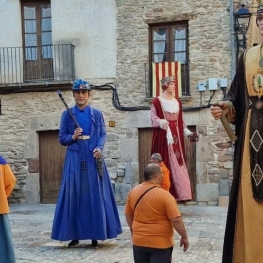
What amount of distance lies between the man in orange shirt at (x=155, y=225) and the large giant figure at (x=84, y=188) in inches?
76.9

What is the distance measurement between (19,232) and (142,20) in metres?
6.83

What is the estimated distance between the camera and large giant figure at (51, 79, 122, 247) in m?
6.14

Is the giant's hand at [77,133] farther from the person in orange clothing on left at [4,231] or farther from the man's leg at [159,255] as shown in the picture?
the man's leg at [159,255]

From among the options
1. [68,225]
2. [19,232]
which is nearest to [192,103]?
[19,232]

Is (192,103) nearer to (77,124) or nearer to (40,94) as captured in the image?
(40,94)

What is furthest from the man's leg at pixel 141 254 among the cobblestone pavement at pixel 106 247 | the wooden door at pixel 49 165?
the wooden door at pixel 49 165

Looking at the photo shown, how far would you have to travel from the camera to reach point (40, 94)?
13.7 m

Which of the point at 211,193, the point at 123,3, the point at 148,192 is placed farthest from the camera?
the point at 123,3

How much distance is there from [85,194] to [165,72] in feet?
22.8

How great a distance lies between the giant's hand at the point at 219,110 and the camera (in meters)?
3.45

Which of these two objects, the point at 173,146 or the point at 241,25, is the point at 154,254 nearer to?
the point at 173,146

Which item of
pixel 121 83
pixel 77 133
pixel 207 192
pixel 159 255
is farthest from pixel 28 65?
pixel 159 255

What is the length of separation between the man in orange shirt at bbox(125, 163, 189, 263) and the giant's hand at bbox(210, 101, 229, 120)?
0.90 meters

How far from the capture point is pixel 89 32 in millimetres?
13414
